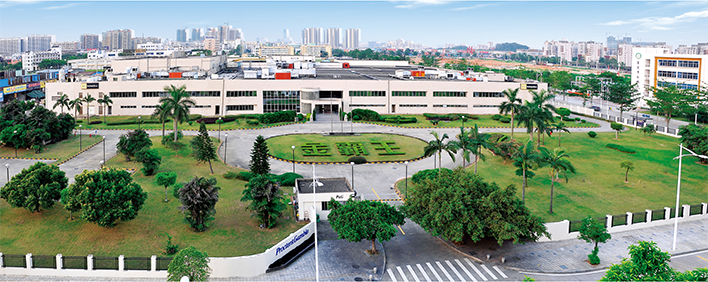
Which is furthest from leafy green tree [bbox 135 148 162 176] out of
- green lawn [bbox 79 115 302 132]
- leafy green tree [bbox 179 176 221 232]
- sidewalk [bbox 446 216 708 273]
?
sidewalk [bbox 446 216 708 273]

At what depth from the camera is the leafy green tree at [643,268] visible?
81.1 ft

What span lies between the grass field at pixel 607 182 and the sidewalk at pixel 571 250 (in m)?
5.19

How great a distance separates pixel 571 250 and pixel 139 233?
110ft

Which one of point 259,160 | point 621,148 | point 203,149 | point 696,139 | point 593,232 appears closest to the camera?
point 593,232

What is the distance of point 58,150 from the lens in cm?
6562

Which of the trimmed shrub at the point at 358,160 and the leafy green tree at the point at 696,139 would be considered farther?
the trimmed shrub at the point at 358,160

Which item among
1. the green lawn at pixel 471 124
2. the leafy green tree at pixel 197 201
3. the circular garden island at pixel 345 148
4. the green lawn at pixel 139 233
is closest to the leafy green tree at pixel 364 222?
the green lawn at pixel 139 233

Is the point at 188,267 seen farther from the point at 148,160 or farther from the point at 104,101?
the point at 104,101

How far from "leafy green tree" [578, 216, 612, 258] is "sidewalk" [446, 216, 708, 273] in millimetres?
1537

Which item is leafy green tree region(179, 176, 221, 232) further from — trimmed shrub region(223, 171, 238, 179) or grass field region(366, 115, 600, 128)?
grass field region(366, 115, 600, 128)

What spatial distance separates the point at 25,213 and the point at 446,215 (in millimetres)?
34324

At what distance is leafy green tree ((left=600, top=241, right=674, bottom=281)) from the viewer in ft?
81.1

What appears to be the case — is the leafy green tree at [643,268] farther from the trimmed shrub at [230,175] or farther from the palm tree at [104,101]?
the palm tree at [104,101]

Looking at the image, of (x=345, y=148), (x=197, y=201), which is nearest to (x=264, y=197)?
(x=197, y=201)
